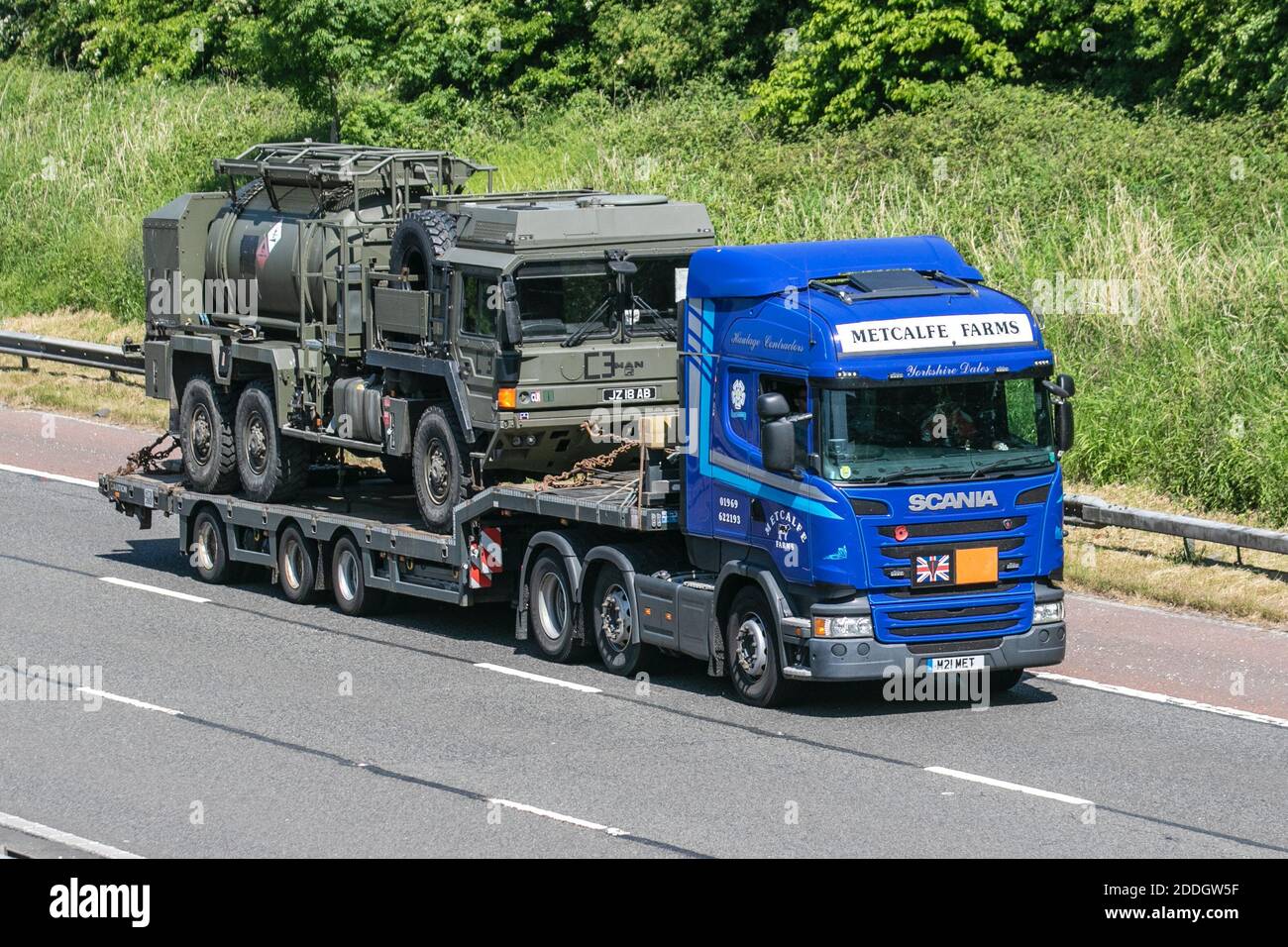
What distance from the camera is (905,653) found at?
1402 centimetres

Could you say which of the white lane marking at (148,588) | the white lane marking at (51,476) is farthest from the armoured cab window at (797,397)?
the white lane marking at (51,476)

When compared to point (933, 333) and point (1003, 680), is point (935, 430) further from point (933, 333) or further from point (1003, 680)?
point (1003, 680)

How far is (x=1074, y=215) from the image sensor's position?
26797 mm

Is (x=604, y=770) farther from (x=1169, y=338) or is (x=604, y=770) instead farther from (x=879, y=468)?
(x=1169, y=338)

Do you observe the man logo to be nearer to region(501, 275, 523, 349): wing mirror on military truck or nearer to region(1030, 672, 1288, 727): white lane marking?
region(1030, 672, 1288, 727): white lane marking

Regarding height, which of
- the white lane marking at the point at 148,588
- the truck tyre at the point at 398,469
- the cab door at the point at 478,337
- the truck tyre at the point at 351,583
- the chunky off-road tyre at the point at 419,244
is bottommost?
the white lane marking at the point at 148,588

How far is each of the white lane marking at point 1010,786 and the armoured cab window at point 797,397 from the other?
2.29 metres

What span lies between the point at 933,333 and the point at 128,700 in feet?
20.6

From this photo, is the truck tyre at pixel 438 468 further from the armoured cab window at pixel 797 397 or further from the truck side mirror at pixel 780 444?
the truck side mirror at pixel 780 444

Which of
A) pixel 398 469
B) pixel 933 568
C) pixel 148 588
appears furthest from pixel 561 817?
pixel 398 469

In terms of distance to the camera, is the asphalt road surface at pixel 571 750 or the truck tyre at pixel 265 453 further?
the truck tyre at pixel 265 453

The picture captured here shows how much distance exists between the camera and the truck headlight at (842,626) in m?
13.9

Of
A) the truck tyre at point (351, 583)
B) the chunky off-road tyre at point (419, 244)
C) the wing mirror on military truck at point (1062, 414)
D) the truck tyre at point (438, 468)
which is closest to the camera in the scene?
the wing mirror on military truck at point (1062, 414)
